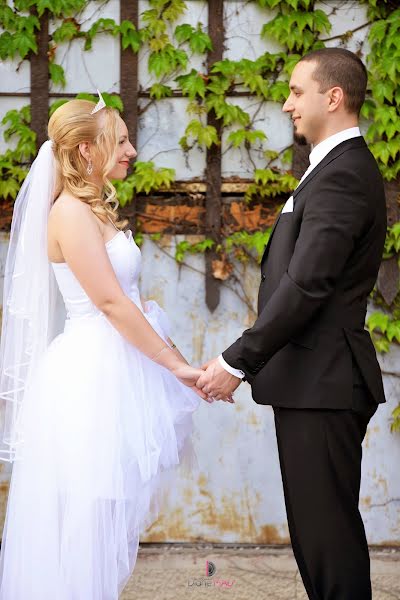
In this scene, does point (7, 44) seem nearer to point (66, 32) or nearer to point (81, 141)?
point (66, 32)

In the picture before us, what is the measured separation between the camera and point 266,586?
3.93m

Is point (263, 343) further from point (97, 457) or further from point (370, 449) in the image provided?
point (370, 449)

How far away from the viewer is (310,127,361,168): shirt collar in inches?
106

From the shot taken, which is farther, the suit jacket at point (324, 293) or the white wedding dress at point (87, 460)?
the white wedding dress at point (87, 460)

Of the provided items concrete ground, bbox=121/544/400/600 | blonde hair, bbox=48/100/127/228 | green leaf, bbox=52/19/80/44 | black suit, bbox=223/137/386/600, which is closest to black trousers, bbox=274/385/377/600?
black suit, bbox=223/137/386/600

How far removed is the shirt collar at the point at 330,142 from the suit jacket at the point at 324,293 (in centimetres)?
4

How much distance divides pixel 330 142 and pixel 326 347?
649mm

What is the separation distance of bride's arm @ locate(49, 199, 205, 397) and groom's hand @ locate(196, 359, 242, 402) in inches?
8.1

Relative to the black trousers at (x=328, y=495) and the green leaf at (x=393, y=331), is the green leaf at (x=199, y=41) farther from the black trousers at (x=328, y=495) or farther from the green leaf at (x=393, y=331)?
the black trousers at (x=328, y=495)

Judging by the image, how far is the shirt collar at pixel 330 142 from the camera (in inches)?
106

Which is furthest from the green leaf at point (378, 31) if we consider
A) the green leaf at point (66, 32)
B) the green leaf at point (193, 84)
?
the green leaf at point (66, 32)

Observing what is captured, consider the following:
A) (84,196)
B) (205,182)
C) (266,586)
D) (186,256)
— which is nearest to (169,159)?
(205,182)

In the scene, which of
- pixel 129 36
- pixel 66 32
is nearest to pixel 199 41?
pixel 129 36

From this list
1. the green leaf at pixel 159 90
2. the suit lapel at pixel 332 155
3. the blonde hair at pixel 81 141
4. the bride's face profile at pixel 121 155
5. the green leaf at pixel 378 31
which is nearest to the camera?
the suit lapel at pixel 332 155
